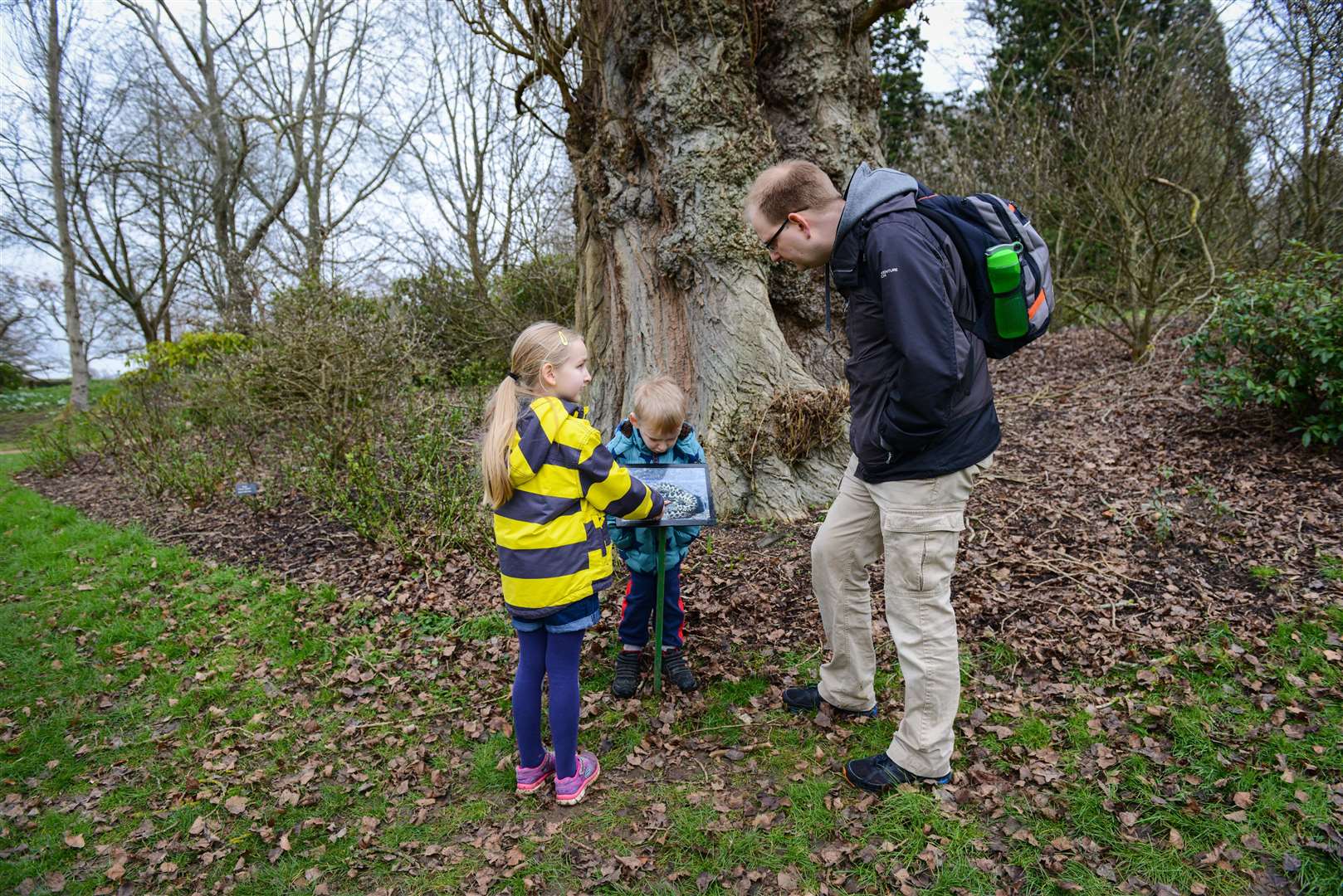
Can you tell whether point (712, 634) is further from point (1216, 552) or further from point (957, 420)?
point (1216, 552)

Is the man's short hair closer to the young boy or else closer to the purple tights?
the young boy

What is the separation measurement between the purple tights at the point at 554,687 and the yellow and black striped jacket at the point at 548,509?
182 millimetres

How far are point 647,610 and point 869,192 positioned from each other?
7.02ft

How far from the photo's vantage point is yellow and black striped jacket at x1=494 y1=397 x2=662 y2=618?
2520 millimetres

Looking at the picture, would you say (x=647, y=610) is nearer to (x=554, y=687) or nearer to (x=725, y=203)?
(x=554, y=687)

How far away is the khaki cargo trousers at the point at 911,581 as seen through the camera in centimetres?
240

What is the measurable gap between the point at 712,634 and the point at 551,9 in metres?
5.17

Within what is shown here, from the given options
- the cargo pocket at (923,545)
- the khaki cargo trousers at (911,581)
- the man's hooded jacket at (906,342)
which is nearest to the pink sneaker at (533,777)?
the khaki cargo trousers at (911,581)

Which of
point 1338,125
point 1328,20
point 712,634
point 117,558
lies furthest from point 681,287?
point 1338,125

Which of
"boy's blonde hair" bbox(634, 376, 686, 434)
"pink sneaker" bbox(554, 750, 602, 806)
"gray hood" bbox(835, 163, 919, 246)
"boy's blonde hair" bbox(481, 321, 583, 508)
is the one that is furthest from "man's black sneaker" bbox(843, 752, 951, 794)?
"gray hood" bbox(835, 163, 919, 246)

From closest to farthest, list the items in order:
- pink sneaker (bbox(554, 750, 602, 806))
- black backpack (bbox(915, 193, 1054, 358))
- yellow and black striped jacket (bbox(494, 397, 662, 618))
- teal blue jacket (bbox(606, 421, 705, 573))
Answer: black backpack (bbox(915, 193, 1054, 358))
yellow and black striped jacket (bbox(494, 397, 662, 618))
pink sneaker (bbox(554, 750, 602, 806))
teal blue jacket (bbox(606, 421, 705, 573))

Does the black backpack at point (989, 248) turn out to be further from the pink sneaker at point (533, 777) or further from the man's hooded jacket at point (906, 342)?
the pink sneaker at point (533, 777)

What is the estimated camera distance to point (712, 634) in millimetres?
3893

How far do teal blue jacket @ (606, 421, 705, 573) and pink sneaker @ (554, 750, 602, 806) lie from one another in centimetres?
88
